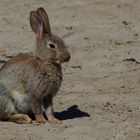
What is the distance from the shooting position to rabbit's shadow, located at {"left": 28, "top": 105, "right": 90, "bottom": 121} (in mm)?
9359

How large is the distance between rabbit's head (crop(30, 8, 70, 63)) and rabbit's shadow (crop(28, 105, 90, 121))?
2.40 ft

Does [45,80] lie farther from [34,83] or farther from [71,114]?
[71,114]

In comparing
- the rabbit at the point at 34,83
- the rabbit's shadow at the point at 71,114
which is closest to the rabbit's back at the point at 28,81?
the rabbit at the point at 34,83

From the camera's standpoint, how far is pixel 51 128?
28.6 feet

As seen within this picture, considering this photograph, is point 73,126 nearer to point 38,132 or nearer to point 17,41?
point 38,132

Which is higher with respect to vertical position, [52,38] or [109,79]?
[52,38]

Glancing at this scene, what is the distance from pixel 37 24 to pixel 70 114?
1.16 metres

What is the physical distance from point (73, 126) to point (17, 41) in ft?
13.6

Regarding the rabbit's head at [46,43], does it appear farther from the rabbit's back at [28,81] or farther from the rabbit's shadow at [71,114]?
the rabbit's shadow at [71,114]

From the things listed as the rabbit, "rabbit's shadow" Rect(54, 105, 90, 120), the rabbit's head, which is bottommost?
"rabbit's shadow" Rect(54, 105, 90, 120)

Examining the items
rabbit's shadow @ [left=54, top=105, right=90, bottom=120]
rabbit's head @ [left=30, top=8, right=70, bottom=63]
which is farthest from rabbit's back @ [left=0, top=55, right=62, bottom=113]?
rabbit's shadow @ [left=54, top=105, right=90, bottom=120]

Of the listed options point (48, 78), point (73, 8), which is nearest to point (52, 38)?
point (48, 78)

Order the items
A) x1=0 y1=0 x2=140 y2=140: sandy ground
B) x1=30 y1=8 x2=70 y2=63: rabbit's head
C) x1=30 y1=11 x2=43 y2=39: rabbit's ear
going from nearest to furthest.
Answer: x1=0 y1=0 x2=140 y2=140: sandy ground → x1=30 y1=8 x2=70 y2=63: rabbit's head → x1=30 y1=11 x2=43 y2=39: rabbit's ear

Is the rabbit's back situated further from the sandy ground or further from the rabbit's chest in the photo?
the sandy ground
